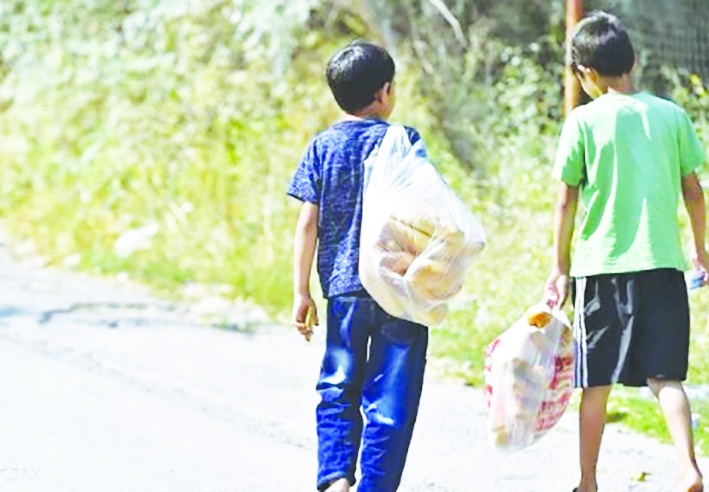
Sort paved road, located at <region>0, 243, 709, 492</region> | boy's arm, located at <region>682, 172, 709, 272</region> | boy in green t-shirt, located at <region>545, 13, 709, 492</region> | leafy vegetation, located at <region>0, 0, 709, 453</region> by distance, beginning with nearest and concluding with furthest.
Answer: boy in green t-shirt, located at <region>545, 13, 709, 492</region> → boy's arm, located at <region>682, 172, 709, 272</region> → paved road, located at <region>0, 243, 709, 492</region> → leafy vegetation, located at <region>0, 0, 709, 453</region>

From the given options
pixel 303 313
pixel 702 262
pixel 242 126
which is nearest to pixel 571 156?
pixel 702 262

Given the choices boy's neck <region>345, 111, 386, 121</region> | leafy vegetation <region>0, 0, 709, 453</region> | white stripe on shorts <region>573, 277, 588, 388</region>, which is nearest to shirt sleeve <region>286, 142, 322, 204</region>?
boy's neck <region>345, 111, 386, 121</region>

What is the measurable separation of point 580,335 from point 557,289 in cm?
17

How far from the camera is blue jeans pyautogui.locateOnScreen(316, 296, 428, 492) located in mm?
5398

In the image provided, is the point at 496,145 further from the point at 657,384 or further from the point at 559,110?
the point at 657,384

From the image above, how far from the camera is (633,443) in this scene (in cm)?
720

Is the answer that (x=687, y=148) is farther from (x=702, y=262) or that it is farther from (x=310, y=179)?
(x=310, y=179)

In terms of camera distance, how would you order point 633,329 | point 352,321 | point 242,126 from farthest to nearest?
point 242,126 → point 633,329 → point 352,321

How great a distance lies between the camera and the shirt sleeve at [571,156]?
559cm

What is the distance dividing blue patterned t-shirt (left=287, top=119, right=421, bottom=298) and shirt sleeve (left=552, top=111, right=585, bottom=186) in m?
0.50

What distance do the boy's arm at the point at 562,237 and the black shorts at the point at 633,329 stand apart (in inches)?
3.1

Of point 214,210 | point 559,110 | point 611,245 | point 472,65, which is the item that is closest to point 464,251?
point 611,245

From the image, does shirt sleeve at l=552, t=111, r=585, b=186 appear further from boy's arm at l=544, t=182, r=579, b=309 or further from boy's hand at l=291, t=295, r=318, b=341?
boy's hand at l=291, t=295, r=318, b=341

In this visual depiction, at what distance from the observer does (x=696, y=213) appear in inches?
222
